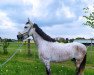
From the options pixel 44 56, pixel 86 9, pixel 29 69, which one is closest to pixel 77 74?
pixel 44 56

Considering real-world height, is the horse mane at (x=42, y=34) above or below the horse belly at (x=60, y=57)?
above

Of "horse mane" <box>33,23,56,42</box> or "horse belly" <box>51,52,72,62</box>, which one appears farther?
"horse belly" <box>51,52,72,62</box>

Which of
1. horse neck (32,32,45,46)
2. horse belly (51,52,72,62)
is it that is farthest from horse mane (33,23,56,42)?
horse belly (51,52,72,62)

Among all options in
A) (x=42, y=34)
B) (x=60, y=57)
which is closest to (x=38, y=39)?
(x=42, y=34)

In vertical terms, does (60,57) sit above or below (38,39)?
below

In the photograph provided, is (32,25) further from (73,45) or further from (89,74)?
(89,74)

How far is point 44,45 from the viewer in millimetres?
10555

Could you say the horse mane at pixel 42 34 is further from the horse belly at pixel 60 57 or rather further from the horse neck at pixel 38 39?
the horse belly at pixel 60 57

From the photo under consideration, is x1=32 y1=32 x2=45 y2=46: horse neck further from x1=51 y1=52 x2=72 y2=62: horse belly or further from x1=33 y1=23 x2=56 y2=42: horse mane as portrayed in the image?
x1=51 y1=52 x2=72 y2=62: horse belly

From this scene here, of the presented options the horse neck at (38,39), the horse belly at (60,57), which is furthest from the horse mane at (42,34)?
the horse belly at (60,57)

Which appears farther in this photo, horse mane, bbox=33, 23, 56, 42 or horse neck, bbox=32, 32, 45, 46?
horse neck, bbox=32, 32, 45, 46

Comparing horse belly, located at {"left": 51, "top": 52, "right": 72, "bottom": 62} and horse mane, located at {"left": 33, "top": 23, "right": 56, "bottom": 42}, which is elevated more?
horse mane, located at {"left": 33, "top": 23, "right": 56, "bottom": 42}

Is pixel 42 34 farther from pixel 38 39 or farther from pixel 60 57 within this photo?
pixel 60 57

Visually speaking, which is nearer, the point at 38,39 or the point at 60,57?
the point at 38,39
